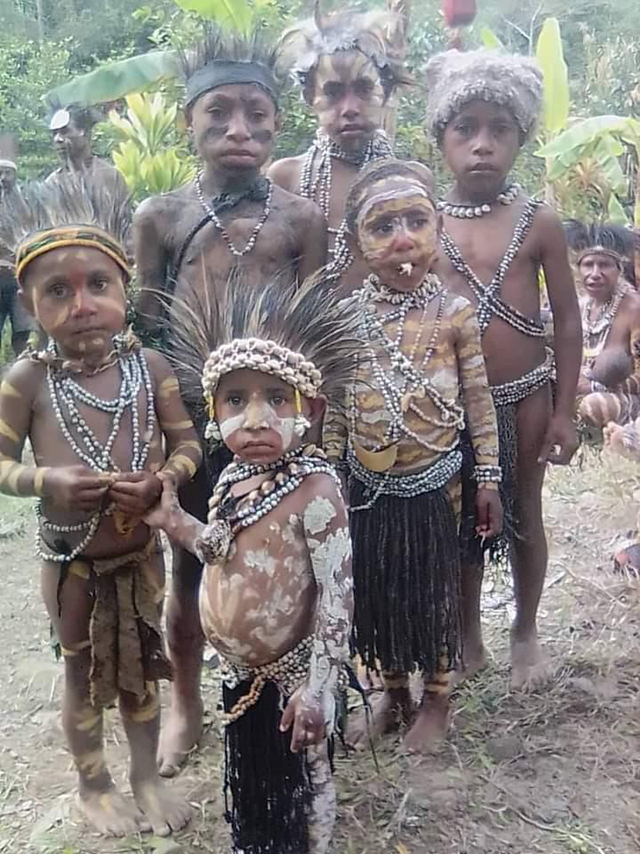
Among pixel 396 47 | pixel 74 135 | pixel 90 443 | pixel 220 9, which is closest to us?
pixel 90 443

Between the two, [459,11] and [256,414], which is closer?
[256,414]

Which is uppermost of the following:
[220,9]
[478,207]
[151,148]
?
[220,9]

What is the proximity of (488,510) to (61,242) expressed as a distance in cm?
130

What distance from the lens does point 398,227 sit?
233 cm

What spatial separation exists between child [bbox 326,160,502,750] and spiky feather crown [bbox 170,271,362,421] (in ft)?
0.92

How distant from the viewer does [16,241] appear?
2.15m

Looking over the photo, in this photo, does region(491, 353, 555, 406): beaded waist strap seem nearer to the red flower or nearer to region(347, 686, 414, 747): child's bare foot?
region(347, 686, 414, 747): child's bare foot

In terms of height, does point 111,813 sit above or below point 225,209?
below

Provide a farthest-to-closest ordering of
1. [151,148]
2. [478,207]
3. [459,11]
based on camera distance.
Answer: [151,148]
[459,11]
[478,207]

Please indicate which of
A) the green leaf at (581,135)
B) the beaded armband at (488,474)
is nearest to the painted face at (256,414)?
the beaded armband at (488,474)

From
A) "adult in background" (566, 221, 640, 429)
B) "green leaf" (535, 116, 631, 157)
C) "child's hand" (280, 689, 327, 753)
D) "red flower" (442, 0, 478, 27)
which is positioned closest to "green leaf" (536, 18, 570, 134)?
"green leaf" (535, 116, 631, 157)

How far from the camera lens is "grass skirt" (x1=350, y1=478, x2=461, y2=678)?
2.53 m

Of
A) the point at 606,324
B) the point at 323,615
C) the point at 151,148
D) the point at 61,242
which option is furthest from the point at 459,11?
the point at 323,615

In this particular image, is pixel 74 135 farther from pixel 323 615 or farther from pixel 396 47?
pixel 323 615
